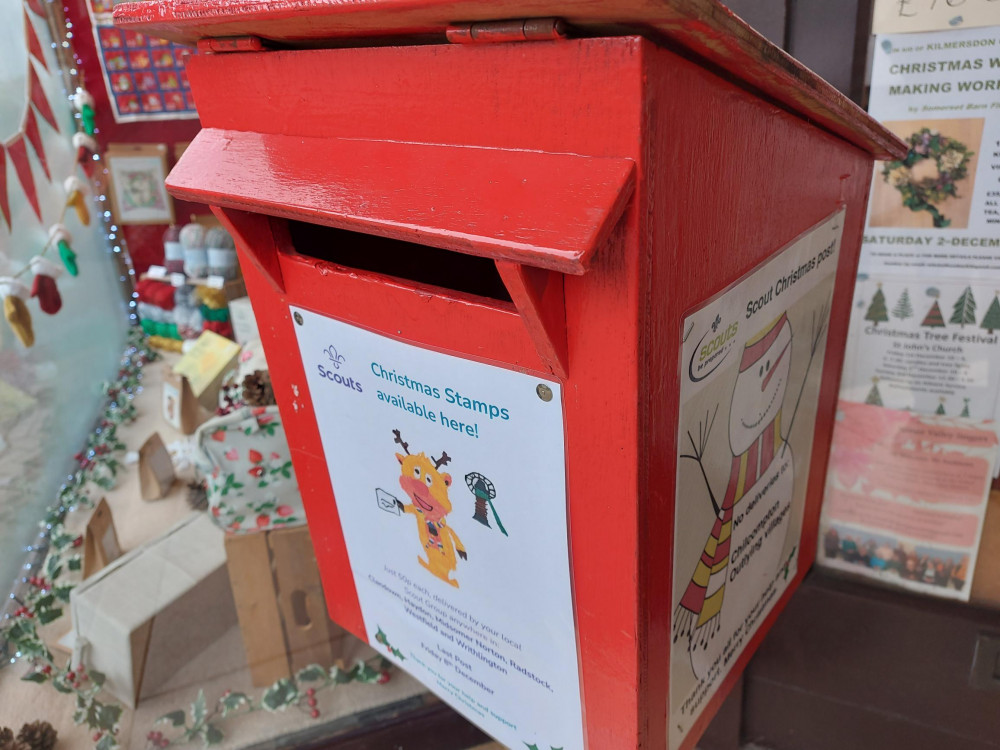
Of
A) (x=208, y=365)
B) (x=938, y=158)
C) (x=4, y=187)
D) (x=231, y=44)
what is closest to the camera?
(x=231, y=44)

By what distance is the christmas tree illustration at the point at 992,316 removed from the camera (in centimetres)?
107

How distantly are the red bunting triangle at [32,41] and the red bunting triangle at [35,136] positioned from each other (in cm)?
15

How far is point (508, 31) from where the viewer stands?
17.6 inches

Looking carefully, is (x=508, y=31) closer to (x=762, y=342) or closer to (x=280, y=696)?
(x=762, y=342)

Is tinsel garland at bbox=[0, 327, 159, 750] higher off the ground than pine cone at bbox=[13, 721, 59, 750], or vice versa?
tinsel garland at bbox=[0, 327, 159, 750]

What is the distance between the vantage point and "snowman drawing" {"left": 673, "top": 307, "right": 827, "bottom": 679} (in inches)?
26.7

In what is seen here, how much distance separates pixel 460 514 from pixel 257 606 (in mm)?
970

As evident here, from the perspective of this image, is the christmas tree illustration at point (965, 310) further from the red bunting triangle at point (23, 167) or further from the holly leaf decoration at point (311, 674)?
the red bunting triangle at point (23, 167)

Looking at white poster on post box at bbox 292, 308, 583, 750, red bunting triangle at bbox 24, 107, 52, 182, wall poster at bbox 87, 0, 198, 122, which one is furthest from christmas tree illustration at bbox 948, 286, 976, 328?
wall poster at bbox 87, 0, 198, 122

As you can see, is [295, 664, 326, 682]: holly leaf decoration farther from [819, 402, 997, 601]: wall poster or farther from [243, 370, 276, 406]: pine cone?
[819, 402, 997, 601]: wall poster

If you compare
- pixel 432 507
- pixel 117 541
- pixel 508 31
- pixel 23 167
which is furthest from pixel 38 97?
pixel 508 31

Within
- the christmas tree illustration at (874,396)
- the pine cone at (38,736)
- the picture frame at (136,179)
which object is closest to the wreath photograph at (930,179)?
the christmas tree illustration at (874,396)

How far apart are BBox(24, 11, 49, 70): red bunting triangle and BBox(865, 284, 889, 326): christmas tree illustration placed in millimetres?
1952

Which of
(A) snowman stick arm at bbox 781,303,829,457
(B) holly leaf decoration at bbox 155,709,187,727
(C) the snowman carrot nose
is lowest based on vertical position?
(B) holly leaf decoration at bbox 155,709,187,727
